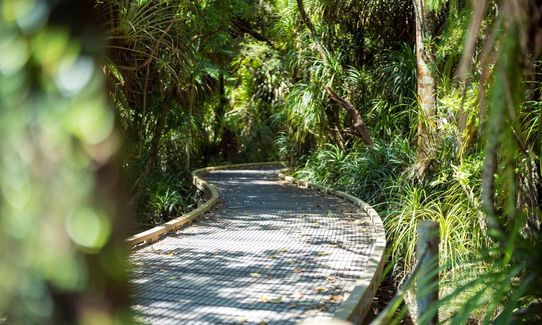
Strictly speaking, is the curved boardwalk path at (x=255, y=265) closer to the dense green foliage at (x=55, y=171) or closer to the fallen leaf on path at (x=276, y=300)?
the fallen leaf on path at (x=276, y=300)

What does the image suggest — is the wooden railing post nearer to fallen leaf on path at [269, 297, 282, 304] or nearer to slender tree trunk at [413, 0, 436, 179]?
fallen leaf on path at [269, 297, 282, 304]

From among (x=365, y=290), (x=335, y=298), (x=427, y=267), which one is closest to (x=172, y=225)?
(x=335, y=298)

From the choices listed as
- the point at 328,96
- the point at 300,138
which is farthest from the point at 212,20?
the point at 300,138

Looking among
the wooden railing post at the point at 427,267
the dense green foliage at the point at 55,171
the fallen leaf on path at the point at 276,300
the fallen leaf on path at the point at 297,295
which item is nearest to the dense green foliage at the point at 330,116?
the dense green foliage at the point at 55,171

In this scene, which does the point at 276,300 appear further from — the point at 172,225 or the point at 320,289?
the point at 172,225

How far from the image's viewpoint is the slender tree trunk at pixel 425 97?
8.34 meters

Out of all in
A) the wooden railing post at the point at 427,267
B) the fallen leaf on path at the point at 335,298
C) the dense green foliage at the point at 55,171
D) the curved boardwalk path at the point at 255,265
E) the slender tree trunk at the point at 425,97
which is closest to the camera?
the dense green foliage at the point at 55,171

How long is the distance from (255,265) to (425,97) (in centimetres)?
427

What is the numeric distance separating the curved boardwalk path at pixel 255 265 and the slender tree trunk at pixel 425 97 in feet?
3.95

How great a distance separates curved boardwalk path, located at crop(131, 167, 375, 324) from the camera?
13.4 feet

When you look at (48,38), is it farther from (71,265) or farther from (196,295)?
(196,295)

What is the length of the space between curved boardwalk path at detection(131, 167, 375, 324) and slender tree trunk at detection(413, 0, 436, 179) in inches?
47.4

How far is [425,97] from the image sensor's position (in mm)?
8531

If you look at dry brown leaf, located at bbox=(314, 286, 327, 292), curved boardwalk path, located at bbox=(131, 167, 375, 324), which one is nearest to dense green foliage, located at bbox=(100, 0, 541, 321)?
curved boardwalk path, located at bbox=(131, 167, 375, 324)
